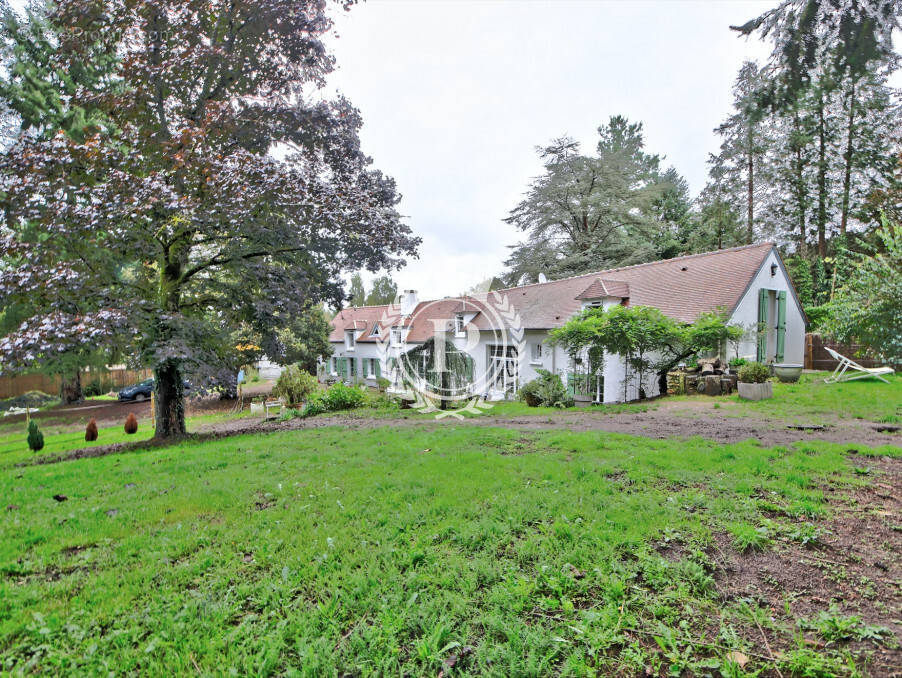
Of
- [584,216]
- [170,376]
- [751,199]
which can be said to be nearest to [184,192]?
[170,376]

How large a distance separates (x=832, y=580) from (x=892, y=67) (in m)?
4.54

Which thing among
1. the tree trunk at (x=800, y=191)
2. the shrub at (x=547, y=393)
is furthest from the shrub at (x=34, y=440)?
the tree trunk at (x=800, y=191)

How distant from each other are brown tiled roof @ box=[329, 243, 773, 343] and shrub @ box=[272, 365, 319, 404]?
8674 millimetres

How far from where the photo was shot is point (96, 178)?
8.26 m

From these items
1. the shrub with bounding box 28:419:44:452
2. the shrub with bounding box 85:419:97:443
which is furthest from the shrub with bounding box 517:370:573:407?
the shrub with bounding box 28:419:44:452

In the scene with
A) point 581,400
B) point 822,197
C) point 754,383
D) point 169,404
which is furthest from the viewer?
point 822,197

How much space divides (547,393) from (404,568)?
1160cm

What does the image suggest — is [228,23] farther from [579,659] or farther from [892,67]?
[579,659]

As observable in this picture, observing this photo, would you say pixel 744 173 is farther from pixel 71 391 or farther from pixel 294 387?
pixel 71 391

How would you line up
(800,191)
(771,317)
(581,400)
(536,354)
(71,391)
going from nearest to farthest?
(581,400) < (771,317) < (536,354) < (71,391) < (800,191)

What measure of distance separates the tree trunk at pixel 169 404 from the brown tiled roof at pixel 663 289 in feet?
42.5

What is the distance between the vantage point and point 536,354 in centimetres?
1795

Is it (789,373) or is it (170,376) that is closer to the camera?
(170,376)

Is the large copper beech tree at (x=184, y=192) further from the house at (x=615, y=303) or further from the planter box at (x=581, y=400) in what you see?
the planter box at (x=581, y=400)
